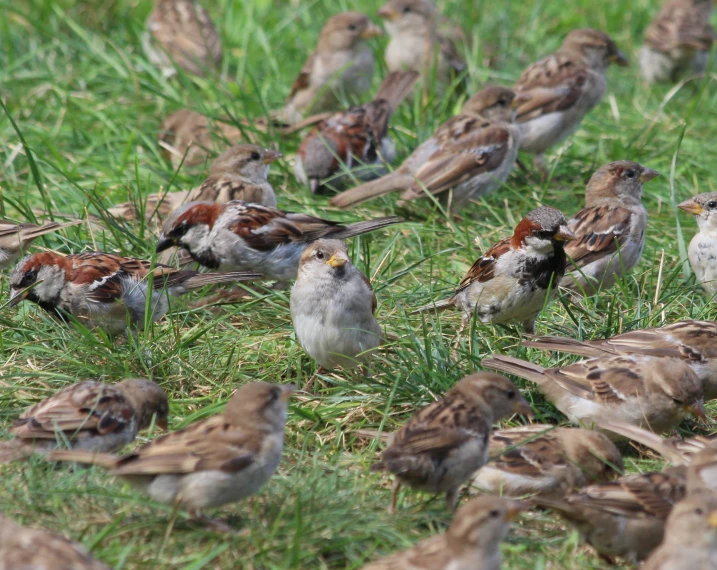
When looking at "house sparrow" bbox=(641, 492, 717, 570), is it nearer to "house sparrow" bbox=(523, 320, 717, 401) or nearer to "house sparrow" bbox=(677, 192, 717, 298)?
"house sparrow" bbox=(523, 320, 717, 401)

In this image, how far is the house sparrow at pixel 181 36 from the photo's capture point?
10.5m

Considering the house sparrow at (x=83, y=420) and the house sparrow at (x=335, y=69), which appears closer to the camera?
the house sparrow at (x=83, y=420)

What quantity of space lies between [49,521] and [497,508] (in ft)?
5.25

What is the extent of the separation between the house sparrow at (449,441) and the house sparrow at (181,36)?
636cm

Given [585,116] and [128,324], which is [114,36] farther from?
[128,324]

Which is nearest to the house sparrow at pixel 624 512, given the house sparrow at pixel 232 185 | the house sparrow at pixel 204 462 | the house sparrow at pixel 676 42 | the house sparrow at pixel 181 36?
the house sparrow at pixel 204 462

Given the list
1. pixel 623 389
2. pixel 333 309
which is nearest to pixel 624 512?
pixel 623 389

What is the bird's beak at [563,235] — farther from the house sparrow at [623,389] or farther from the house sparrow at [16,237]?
the house sparrow at [16,237]

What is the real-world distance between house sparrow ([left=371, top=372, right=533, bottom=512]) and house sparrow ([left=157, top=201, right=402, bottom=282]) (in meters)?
2.29

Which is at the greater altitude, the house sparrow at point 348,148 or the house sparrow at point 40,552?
the house sparrow at point 40,552

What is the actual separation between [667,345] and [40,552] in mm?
3218

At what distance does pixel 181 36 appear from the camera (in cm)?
1096

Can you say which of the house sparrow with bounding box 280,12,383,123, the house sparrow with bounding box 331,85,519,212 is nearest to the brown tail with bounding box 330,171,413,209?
the house sparrow with bounding box 331,85,519,212

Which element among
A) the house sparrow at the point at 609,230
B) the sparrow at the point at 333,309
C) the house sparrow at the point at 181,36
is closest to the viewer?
the sparrow at the point at 333,309
